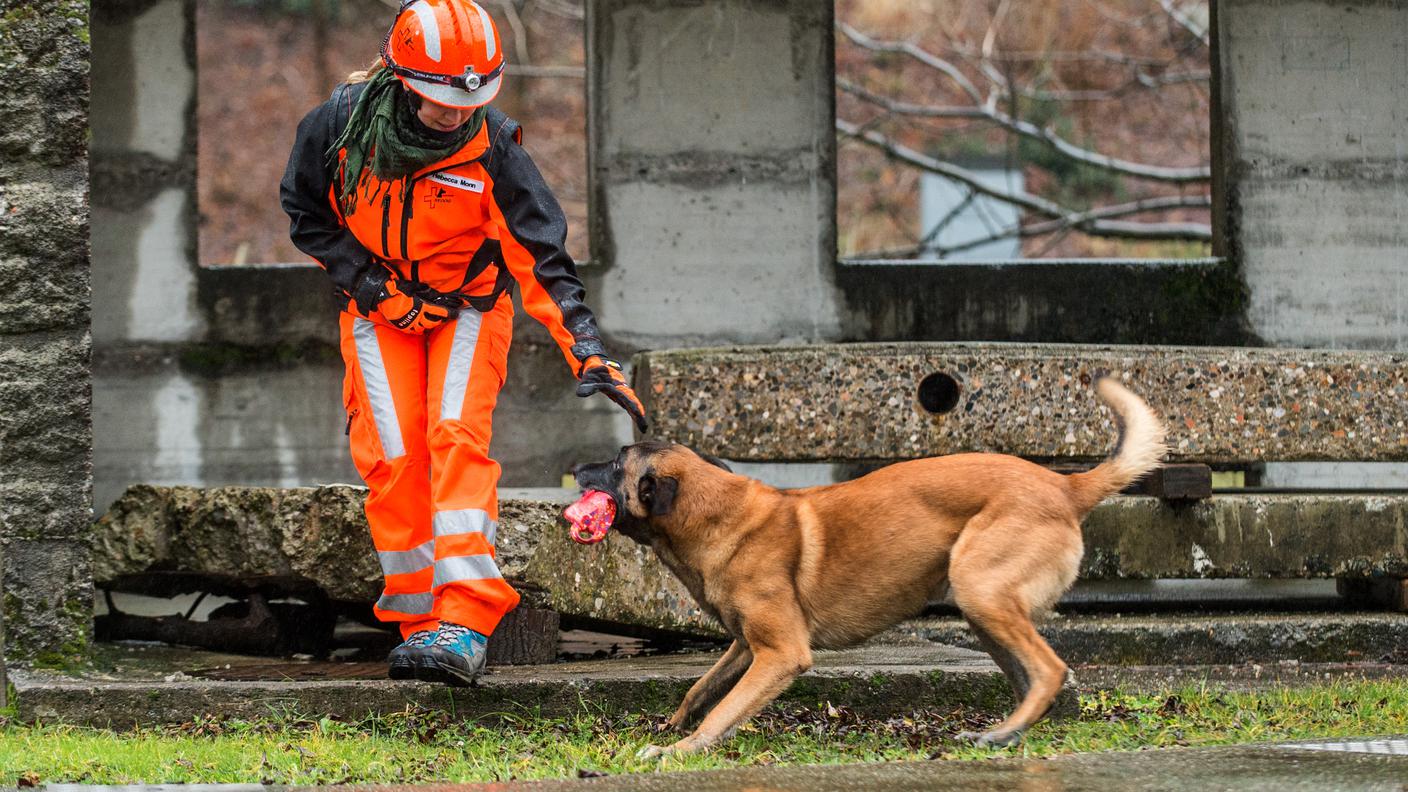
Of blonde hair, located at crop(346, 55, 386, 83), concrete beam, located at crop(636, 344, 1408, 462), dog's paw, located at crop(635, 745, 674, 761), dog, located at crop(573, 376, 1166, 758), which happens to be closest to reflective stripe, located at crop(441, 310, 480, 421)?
dog, located at crop(573, 376, 1166, 758)

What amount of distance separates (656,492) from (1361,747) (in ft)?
6.81

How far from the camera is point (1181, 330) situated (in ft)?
27.3

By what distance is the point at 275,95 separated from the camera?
2986 centimetres

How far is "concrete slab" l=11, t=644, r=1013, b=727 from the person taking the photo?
519cm

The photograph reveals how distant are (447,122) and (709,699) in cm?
201

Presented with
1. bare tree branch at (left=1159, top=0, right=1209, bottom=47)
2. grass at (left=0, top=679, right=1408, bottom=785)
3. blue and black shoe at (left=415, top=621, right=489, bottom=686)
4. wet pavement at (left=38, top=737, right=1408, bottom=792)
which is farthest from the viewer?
bare tree branch at (left=1159, top=0, right=1209, bottom=47)

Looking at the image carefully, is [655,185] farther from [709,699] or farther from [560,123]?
[560,123]

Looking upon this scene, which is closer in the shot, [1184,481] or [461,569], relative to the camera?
[461,569]

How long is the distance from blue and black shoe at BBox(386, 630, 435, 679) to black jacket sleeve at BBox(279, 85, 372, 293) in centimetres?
120

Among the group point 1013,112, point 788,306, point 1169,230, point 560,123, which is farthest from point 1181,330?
point 560,123

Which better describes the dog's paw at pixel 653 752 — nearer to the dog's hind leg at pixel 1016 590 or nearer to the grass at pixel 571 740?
the grass at pixel 571 740

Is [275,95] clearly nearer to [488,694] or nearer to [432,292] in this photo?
[432,292]

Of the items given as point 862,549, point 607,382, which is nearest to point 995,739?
point 862,549

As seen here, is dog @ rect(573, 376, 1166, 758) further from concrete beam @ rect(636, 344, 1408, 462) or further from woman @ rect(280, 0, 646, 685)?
concrete beam @ rect(636, 344, 1408, 462)
